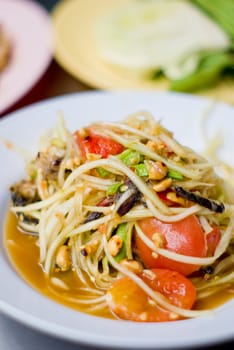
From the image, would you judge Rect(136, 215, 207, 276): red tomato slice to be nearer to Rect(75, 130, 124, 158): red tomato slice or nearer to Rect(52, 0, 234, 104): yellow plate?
Rect(75, 130, 124, 158): red tomato slice

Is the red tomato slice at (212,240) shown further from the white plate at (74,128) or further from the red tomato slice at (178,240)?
the white plate at (74,128)

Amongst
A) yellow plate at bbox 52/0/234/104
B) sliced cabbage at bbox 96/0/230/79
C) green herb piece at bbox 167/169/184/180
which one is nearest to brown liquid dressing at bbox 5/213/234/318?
green herb piece at bbox 167/169/184/180

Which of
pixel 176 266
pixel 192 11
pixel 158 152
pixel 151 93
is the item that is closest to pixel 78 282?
pixel 176 266

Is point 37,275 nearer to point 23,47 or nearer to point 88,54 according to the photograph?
point 88,54

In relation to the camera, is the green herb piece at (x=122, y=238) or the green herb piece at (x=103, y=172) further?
the green herb piece at (x=103, y=172)

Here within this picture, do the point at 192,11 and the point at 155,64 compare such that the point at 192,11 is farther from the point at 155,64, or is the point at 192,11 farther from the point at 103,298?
the point at 103,298

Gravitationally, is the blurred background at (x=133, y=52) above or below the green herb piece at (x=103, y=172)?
below

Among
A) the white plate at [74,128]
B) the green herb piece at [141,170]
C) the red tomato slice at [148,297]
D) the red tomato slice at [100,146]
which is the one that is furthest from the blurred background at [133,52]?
the red tomato slice at [148,297]
